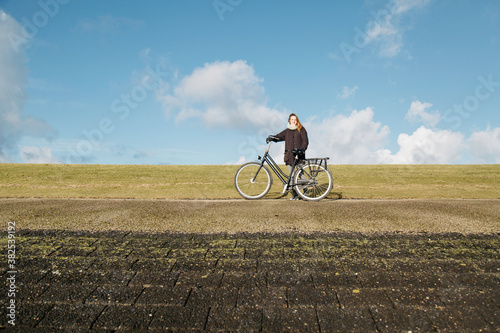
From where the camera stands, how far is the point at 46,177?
16.9m

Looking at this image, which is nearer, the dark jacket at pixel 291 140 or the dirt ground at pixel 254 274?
the dirt ground at pixel 254 274

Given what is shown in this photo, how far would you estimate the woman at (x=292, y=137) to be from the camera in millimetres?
9117

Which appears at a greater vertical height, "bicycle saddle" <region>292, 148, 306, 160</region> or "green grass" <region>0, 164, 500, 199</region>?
"bicycle saddle" <region>292, 148, 306, 160</region>

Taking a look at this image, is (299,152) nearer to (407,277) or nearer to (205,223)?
(205,223)

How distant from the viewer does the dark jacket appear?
359 inches

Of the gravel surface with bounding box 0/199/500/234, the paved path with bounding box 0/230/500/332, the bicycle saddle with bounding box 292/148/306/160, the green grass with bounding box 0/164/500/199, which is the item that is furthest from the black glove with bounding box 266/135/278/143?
the paved path with bounding box 0/230/500/332

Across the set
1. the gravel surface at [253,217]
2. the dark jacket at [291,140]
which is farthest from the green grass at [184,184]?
the gravel surface at [253,217]

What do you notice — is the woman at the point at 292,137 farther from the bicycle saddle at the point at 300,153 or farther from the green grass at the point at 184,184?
the green grass at the point at 184,184

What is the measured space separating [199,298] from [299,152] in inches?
240

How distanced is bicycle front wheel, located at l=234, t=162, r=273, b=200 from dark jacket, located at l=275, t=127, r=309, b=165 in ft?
2.66

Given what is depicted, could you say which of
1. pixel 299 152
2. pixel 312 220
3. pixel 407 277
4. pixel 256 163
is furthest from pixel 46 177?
pixel 407 277

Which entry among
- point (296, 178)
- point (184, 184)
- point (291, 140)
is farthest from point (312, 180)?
point (184, 184)

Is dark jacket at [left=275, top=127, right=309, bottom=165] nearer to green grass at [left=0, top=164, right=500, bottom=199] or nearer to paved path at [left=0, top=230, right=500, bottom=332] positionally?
green grass at [left=0, top=164, right=500, bottom=199]

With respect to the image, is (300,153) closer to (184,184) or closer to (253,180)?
(253,180)
